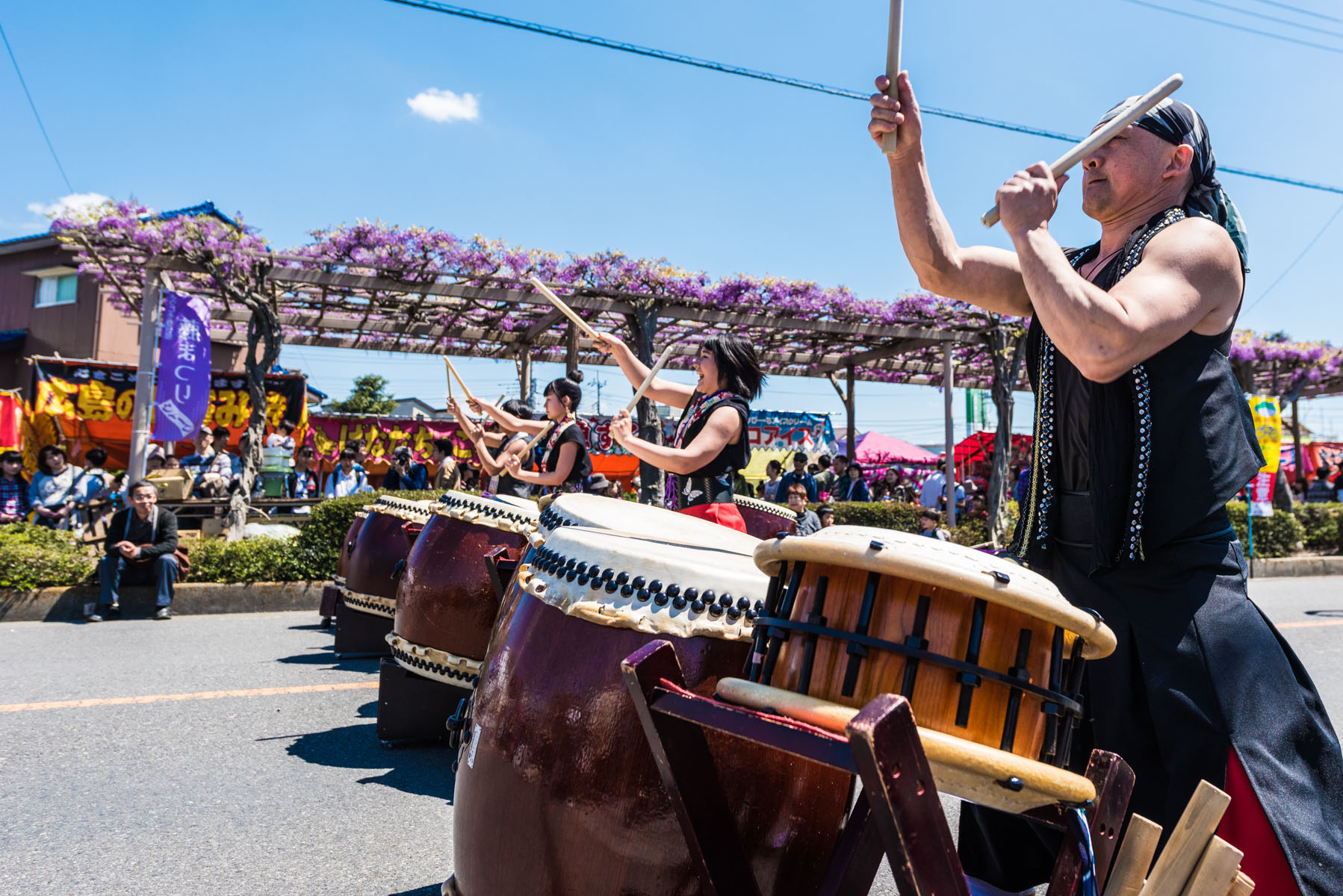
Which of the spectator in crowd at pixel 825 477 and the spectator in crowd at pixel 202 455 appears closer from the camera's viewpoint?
the spectator in crowd at pixel 202 455

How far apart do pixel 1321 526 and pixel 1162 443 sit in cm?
1582

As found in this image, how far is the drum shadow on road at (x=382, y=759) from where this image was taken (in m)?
3.61

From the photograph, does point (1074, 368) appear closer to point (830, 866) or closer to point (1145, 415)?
point (1145, 415)

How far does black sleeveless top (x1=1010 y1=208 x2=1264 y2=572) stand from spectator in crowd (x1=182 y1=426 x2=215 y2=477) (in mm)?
12766

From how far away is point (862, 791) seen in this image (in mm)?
1297

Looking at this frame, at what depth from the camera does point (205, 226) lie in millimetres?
10852

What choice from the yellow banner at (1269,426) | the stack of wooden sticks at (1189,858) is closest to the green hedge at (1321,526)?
the yellow banner at (1269,426)

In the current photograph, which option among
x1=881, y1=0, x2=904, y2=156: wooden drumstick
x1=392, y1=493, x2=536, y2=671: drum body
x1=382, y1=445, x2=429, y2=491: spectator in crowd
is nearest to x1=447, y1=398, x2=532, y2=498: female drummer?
x1=392, y1=493, x2=536, y2=671: drum body

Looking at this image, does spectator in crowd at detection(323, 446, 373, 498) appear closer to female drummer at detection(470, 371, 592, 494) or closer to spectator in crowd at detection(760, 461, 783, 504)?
spectator in crowd at detection(760, 461, 783, 504)

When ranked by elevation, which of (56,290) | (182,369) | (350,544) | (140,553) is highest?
(56,290)

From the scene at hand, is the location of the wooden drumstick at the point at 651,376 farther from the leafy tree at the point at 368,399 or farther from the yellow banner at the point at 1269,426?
the leafy tree at the point at 368,399

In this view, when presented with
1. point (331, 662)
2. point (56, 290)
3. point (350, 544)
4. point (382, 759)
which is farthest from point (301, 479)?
point (56, 290)

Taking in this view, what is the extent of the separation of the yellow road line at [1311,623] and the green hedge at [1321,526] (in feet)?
24.1

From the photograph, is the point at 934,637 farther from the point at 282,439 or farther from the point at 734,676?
the point at 282,439
